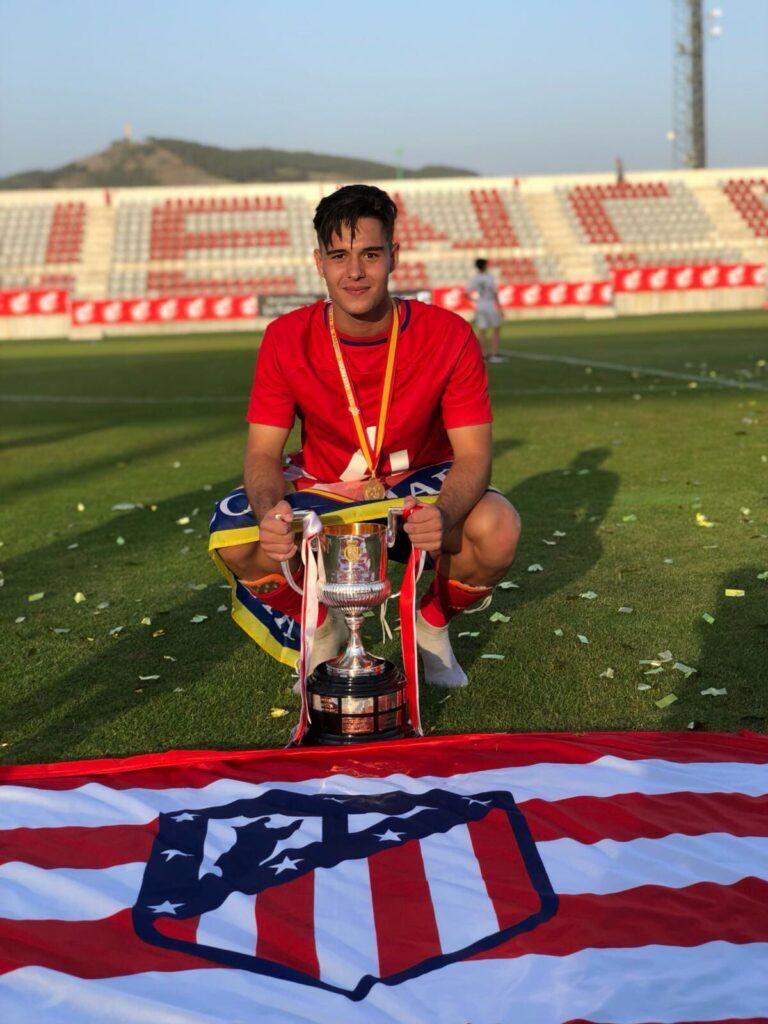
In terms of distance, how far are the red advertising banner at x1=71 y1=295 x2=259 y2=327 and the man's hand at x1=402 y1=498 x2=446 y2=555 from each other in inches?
1240

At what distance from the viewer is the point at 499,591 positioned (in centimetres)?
475

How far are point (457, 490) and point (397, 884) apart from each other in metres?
1.31

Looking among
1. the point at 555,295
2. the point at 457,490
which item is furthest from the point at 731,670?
the point at 555,295

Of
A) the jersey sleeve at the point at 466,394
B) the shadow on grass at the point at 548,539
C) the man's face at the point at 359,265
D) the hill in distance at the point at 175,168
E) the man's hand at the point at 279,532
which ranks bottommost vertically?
the shadow on grass at the point at 548,539

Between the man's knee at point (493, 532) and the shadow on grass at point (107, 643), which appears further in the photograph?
the man's knee at point (493, 532)

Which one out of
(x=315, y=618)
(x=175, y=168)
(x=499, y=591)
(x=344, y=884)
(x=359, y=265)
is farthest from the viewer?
(x=175, y=168)

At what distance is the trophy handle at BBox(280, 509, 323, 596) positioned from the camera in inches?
120

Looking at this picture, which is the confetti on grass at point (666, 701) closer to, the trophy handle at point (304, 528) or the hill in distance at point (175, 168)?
the trophy handle at point (304, 528)

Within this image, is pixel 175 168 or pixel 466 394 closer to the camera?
pixel 466 394

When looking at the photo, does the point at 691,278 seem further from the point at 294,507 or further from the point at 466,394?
the point at 294,507

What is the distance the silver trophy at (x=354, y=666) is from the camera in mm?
3051

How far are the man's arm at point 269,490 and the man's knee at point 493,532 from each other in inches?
22.7

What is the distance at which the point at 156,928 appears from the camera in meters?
2.19

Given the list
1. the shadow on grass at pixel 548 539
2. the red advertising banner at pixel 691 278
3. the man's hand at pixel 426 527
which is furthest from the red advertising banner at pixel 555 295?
the man's hand at pixel 426 527
